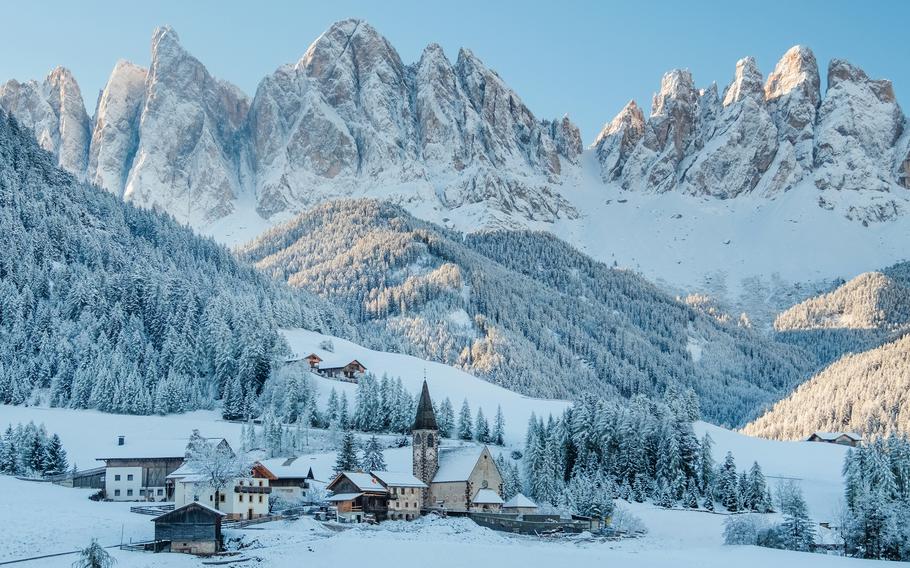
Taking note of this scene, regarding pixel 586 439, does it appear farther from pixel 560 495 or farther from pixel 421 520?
pixel 421 520

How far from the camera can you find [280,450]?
111 metres

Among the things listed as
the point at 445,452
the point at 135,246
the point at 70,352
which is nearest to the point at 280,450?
the point at 445,452

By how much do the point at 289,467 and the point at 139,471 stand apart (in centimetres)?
1314

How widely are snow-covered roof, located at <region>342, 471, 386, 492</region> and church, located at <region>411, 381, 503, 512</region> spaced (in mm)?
5710

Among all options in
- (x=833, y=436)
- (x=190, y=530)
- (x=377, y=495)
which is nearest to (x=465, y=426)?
(x=377, y=495)

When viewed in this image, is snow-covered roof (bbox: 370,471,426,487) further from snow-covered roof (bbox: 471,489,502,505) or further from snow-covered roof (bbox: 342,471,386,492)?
snow-covered roof (bbox: 471,489,502,505)

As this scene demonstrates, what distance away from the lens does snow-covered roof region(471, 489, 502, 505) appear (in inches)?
3676

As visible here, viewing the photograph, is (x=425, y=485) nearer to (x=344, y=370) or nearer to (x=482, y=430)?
(x=482, y=430)

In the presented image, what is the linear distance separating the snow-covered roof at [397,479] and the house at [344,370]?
5561 cm

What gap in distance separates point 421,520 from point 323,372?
2588 inches

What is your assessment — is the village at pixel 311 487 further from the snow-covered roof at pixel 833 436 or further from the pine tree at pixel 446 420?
the snow-covered roof at pixel 833 436

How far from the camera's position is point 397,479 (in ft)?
306

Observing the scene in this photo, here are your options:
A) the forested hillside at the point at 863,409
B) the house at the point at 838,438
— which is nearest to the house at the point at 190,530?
the house at the point at 838,438

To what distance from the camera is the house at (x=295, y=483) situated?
9331 centimetres
